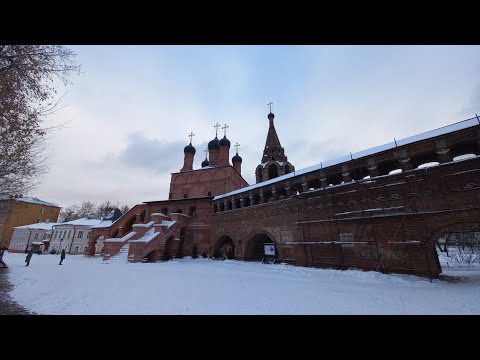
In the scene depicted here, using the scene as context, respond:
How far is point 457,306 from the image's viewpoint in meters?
7.00

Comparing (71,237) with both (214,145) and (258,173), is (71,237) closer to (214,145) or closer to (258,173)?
(214,145)

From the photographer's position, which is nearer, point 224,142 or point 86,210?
point 224,142

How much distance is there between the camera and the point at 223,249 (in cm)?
2434

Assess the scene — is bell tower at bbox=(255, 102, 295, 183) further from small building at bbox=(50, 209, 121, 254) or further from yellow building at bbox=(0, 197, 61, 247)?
yellow building at bbox=(0, 197, 61, 247)

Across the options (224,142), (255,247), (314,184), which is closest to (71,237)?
(224,142)

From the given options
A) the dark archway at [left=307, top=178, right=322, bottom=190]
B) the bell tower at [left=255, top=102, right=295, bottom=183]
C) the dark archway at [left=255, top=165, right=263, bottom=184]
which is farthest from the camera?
the dark archway at [left=255, top=165, right=263, bottom=184]

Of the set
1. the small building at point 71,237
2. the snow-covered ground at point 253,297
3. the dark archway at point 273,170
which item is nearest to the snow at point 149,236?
the snow-covered ground at point 253,297

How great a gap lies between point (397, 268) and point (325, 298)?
6410mm

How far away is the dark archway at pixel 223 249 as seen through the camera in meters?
23.0

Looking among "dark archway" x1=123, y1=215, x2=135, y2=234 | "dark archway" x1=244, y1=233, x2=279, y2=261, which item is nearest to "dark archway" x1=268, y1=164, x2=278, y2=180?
"dark archway" x1=244, y1=233, x2=279, y2=261

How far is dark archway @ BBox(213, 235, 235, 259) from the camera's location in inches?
906
